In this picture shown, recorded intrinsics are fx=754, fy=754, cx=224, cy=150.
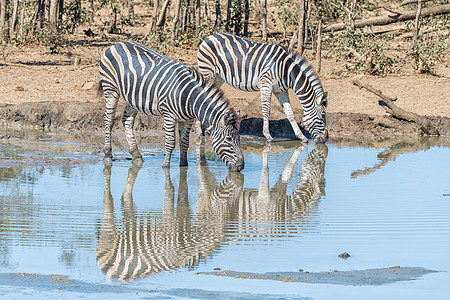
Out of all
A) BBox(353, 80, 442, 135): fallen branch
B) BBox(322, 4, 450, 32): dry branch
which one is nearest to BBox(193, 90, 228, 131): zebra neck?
BBox(353, 80, 442, 135): fallen branch

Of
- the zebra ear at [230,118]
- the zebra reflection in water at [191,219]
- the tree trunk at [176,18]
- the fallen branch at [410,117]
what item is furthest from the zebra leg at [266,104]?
the tree trunk at [176,18]

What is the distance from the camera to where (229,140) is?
33.9 ft

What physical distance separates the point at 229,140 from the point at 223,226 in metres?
3.10

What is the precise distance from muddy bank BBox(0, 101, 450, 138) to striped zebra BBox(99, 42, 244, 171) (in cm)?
281

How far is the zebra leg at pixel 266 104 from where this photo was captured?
1405 centimetres

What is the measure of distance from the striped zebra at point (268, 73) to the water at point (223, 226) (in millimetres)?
1738

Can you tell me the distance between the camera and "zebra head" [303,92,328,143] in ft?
45.3

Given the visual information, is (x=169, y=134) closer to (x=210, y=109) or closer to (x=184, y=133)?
(x=184, y=133)

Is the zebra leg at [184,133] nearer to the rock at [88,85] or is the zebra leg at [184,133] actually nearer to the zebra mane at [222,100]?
the zebra mane at [222,100]

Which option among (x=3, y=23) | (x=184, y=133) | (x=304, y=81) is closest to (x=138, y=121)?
(x=304, y=81)

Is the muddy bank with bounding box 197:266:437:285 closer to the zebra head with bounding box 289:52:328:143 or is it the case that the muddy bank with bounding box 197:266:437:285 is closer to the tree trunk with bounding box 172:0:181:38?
the zebra head with bounding box 289:52:328:143

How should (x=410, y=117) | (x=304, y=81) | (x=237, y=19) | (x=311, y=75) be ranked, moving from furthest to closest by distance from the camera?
(x=237, y=19) < (x=410, y=117) < (x=311, y=75) < (x=304, y=81)

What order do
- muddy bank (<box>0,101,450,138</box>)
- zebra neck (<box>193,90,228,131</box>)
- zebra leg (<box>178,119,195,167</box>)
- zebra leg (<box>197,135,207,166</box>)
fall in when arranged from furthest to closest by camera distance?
muddy bank (<box>0,101,450,138</box>)
zebra leg (<box>197,135,207,166</box>)
zebra leg (<box>178,119,195,167</box>)
zebra neck (<box>193,90,228,131</box>)

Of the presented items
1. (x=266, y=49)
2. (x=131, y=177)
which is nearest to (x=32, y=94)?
(x=266, y=49)
